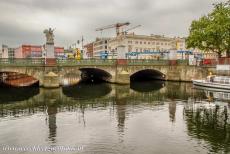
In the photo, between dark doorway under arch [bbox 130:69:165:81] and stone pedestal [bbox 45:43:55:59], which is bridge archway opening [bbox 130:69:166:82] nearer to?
dark doorway under arch [bbox 130:69:165:81]

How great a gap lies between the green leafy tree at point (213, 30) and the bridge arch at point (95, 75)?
74.2 ft

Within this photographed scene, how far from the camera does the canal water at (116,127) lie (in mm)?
18734

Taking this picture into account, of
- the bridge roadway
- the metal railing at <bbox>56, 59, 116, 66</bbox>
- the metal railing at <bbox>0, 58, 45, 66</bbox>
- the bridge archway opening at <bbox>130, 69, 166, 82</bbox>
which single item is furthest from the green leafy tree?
the metal railing at <bbox>0, 58, 45, 66</bbox>

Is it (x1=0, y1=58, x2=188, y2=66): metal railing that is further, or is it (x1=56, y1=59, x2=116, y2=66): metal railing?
(x1=56, y1=59, x2=116, y2=66): metal railing

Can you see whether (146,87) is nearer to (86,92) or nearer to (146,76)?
(86,92)

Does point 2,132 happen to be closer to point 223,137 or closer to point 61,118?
point 61,118

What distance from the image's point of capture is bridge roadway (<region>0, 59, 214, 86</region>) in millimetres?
54044

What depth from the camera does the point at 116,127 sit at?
2388 cm

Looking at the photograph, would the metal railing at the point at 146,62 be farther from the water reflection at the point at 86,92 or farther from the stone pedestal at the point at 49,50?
the stone pedestal at the point at 49,50

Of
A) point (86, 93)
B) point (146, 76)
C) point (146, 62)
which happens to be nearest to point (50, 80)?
point (86, 93)

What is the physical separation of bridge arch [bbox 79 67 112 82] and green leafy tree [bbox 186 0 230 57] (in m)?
22.6

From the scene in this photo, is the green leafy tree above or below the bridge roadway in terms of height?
above

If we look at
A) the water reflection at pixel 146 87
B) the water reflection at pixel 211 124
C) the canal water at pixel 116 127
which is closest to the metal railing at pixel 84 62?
the water reflection at pixel 146 87

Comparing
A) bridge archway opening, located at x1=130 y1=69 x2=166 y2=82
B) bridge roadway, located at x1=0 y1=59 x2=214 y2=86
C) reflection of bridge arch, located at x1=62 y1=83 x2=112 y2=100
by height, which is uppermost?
bridge roadway, located at x1=0 y1=59 x2=214 y2=86
